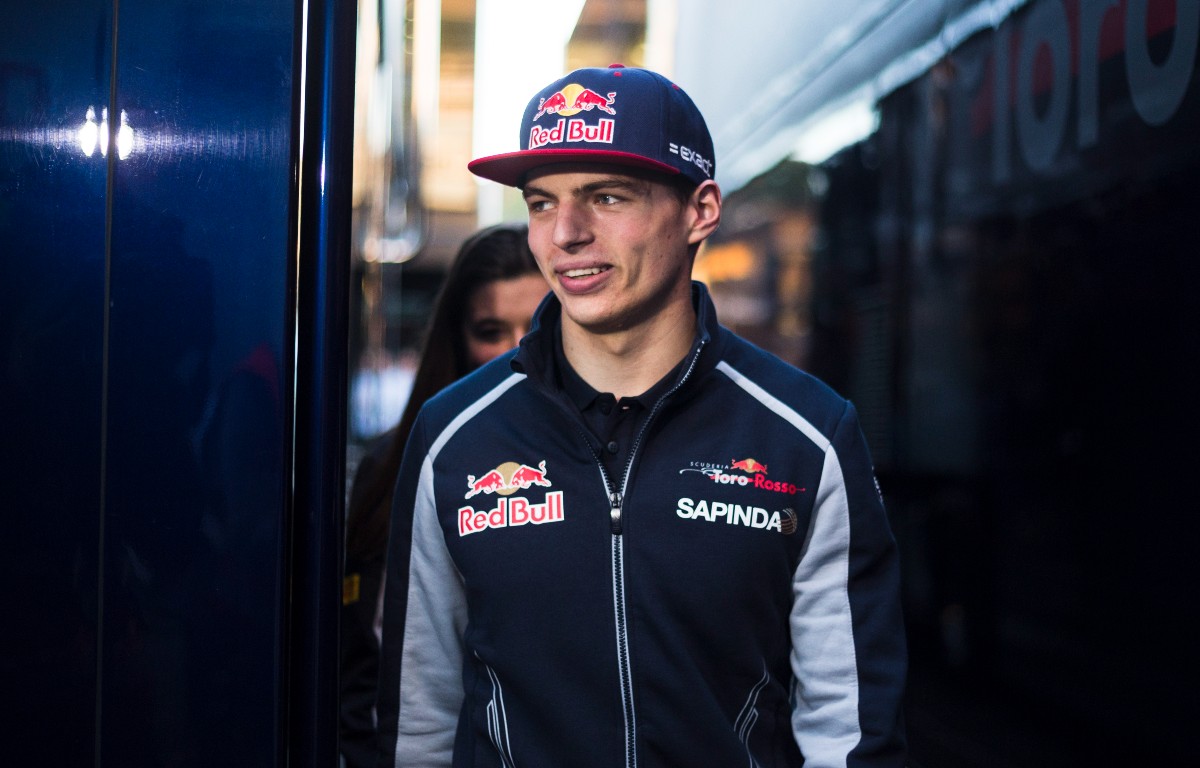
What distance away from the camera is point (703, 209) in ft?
5.77

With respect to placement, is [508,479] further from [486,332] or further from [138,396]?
[486,332]

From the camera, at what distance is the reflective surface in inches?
53.1

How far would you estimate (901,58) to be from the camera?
13.4 feet

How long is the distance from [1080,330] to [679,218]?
2.22 m

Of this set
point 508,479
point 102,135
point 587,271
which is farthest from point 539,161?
point 102,135

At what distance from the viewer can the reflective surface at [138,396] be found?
53.1 inches

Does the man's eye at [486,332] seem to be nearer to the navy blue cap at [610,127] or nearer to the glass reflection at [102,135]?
the navy blue cap at [610,127]

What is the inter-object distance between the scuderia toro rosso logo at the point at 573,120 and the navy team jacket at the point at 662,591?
0.32m

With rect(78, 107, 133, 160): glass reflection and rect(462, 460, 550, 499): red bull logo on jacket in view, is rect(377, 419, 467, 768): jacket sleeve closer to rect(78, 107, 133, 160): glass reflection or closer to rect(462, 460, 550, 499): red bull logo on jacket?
rect(462, 460, 550, 499): red bull logo on jacket

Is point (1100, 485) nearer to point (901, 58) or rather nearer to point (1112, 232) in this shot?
point (1112, 232)

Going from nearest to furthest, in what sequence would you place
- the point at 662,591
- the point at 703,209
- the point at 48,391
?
the point at 48,391 → the point at 662,591 → the point at 703,209

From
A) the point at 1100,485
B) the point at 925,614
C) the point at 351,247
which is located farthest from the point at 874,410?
the point at 351,247

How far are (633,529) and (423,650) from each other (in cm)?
42

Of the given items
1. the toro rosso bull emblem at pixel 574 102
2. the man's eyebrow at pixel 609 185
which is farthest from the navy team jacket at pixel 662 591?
the toro rosso bull emblem at pixel 574 102
